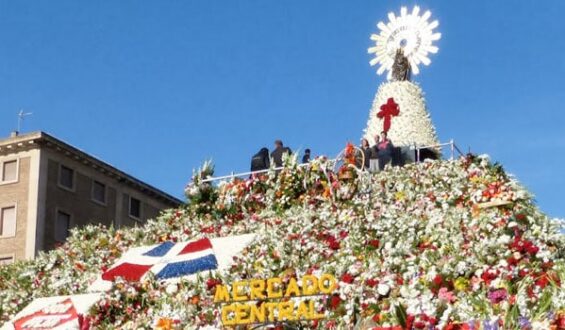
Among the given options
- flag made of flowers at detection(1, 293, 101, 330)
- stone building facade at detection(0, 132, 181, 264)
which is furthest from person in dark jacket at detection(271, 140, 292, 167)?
stone building facade at detection(0, 132, 181, 264)

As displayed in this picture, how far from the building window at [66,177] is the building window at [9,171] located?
235cm

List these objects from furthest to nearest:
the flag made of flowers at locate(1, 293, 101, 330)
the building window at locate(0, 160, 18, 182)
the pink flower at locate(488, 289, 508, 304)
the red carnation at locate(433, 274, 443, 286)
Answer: the building window at locate(0, 160, 18, 182)
the flag made of flowers at locate(1, 293, 101, 330)
the red carnation at locate(433, 274, 443, 286)
the pink flower at locate(488, 289, 508, 304)

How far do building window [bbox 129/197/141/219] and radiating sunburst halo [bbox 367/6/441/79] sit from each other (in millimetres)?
26311

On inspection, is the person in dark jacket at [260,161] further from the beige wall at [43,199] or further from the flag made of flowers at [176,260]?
the beige wall at [43,199]

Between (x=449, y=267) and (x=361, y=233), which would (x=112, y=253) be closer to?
(x=361, y=233)

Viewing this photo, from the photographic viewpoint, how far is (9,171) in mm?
52312

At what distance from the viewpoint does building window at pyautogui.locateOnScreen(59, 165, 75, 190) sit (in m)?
52.4

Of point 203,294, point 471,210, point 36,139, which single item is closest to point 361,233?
point 471,210

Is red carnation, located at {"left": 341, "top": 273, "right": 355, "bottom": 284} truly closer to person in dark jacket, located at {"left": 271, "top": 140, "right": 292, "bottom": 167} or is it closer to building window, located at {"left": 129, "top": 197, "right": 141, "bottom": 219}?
person in dark jacket, located at {"left": 271, "top": 140, "right": 292, "bottom": 167}

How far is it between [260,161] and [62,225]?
28.0 metres

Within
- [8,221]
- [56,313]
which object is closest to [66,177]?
[8,221]

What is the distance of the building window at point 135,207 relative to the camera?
57.5m

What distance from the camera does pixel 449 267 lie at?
14336 millimetres

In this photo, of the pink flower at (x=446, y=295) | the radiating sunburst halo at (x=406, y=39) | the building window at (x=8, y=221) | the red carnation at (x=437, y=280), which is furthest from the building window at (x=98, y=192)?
the pink flower at (x=446, y=295)
